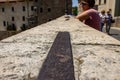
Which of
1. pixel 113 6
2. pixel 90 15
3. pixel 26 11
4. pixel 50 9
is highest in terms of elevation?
pixel 90 15

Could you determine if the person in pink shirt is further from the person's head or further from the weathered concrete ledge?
the weathered concrete ledge

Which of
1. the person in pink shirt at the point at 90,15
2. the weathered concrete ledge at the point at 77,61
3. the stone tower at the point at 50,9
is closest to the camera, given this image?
the weathered concrete ledge at the point at 77,61

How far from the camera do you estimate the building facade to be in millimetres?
49656

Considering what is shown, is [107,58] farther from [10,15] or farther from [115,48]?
[10,15]

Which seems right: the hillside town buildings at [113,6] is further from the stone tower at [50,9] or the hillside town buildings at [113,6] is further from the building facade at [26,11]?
the stone tower at [50,9]

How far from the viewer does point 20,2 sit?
51625mm

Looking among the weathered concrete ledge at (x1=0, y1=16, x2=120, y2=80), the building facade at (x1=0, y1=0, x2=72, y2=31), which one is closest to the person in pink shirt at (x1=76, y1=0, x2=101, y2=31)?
the weathered concrete ledge at (x1=0, y1=16, x2=120, y2=80)

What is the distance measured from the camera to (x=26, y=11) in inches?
2009

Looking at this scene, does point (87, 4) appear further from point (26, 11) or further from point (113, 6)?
point (26, 11)

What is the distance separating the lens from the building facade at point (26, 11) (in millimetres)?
49656

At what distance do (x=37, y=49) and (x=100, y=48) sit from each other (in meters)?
0.59

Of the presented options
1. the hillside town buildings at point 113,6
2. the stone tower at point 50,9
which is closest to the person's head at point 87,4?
the hillside town buildings at point 113,6

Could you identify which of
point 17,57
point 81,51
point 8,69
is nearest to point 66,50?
point 81,51

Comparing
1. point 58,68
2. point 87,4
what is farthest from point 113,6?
point 58,68
